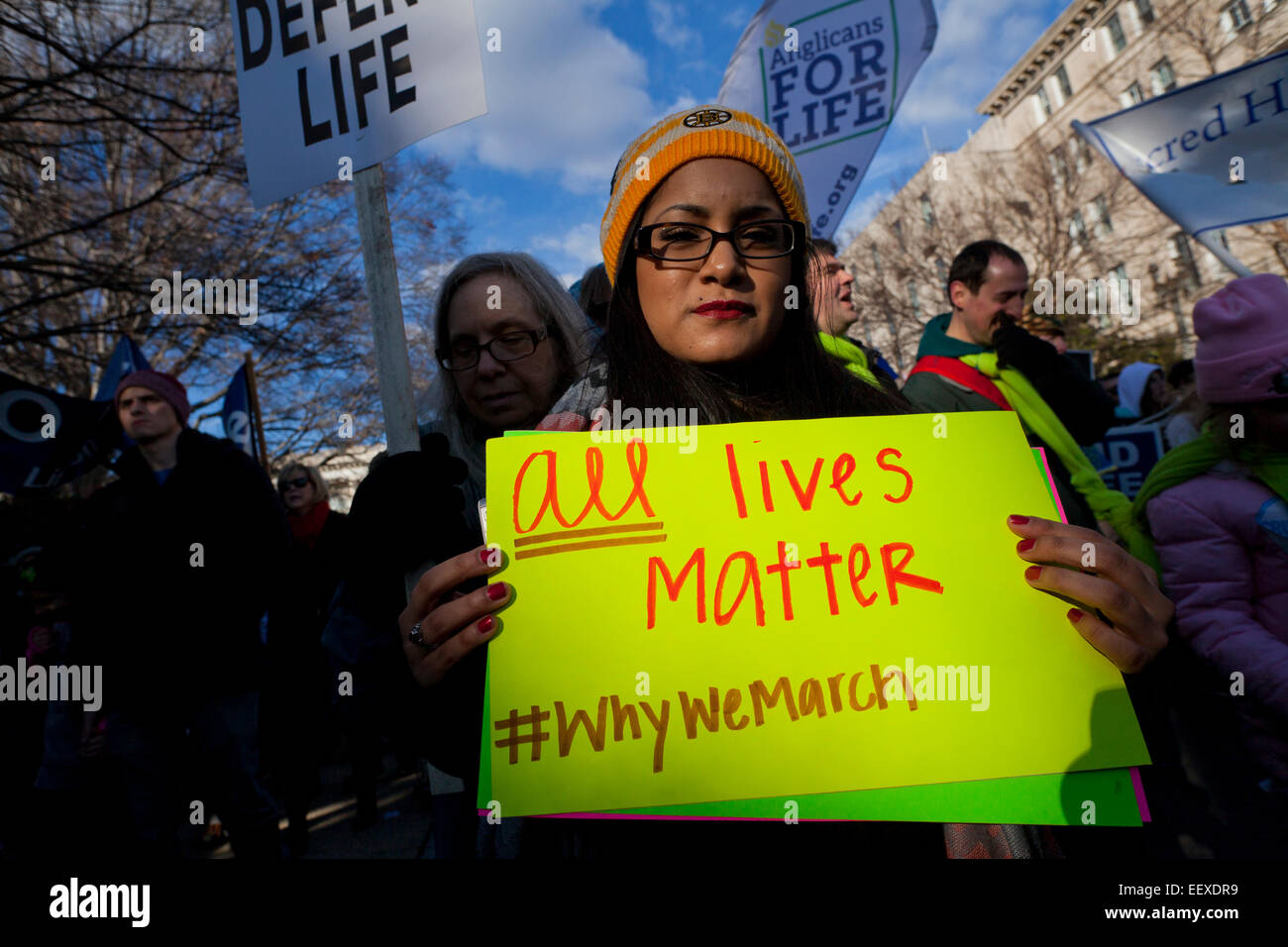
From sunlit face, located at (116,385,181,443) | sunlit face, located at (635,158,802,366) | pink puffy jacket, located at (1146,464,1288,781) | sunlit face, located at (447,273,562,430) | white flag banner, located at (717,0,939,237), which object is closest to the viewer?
sunlit face, located at (635,158,802,366)

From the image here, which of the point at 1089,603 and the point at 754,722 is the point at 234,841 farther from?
the point at 1089,603

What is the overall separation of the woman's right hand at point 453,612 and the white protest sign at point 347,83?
1.68m

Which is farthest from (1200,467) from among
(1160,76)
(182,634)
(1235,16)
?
(1160,76)

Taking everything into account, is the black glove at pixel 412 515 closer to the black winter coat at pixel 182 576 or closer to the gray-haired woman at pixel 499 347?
the gray-haired woman at pixel 499 347

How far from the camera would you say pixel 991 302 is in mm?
2822

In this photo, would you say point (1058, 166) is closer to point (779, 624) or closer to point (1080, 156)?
point (1080, 156)

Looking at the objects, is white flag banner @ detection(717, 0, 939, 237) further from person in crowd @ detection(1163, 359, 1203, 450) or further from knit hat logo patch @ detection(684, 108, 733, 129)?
knit hat logo patch @ detection(684, 108, 733, 129)

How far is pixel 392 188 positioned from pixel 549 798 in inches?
662

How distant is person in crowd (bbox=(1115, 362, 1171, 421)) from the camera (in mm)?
6938

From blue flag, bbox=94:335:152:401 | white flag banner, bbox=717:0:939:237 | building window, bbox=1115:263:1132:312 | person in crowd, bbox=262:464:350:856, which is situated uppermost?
building window, bbox=1115:263:1132:312

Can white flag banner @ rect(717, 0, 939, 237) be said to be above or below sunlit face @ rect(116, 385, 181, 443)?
above

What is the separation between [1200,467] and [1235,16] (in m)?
24.8

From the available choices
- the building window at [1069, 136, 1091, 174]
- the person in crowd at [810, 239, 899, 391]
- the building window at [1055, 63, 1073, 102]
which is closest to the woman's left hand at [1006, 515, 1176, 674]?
the person in crowd at [810, 239, 899, 391]

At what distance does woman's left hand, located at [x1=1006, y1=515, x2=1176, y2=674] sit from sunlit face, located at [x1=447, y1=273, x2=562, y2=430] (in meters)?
Result: 1.33
